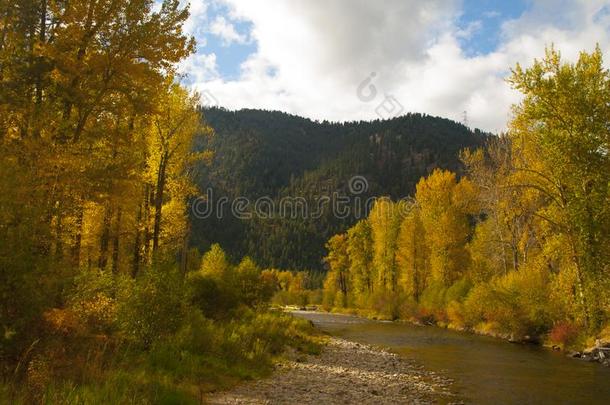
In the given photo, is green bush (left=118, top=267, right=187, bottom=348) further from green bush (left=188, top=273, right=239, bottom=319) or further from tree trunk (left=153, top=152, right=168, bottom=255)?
green bush (left=188, top=273, right=239, bottom=319)

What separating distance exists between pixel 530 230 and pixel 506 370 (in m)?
17.8

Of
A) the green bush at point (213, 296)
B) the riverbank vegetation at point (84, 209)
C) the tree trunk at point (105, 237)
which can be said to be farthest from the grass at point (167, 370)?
the tree trunk at point (105, 237)

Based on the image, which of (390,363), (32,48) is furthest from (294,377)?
(32,48)

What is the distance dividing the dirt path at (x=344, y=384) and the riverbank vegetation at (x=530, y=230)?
9.63 metres

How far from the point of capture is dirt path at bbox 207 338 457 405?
38.2ft

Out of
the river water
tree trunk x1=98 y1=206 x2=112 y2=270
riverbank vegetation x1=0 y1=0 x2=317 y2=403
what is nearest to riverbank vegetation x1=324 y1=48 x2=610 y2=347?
the river water

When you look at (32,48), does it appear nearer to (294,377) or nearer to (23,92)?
(23,92)

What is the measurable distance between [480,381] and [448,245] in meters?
31.0

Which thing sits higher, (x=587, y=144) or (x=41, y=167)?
(x=587, y=144)

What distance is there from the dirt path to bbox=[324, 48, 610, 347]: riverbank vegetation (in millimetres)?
9632

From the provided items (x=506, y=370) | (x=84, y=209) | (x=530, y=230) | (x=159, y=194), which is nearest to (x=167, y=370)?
(x=84, y=209)

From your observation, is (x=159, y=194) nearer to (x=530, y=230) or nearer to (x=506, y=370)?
(x=506, y=370)

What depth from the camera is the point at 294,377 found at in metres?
14.6

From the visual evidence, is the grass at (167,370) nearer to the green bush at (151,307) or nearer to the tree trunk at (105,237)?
the green bush at (151,307)
